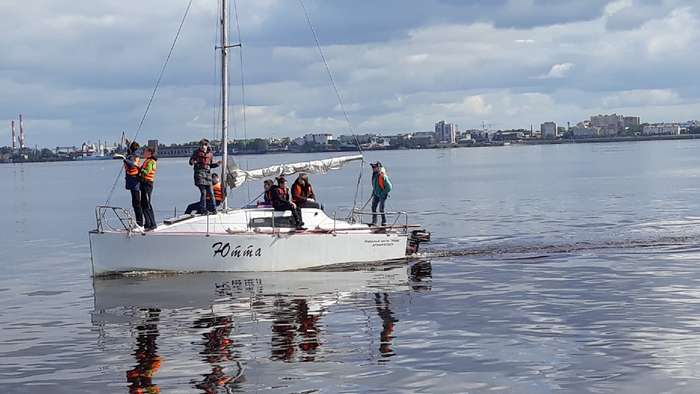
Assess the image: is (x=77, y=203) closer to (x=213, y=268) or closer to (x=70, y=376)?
(x=213, y=268)

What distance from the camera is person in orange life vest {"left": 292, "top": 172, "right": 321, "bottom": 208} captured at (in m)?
28.3

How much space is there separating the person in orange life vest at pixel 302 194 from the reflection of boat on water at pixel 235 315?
2.23 m

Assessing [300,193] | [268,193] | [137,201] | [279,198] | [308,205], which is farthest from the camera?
[300,193]

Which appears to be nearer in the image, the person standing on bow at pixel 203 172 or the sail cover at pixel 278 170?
the person standing on bow at pixel 203 172

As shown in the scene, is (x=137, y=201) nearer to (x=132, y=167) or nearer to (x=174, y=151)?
(x=132, y=167)

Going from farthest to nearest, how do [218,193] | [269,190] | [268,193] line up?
1. [218,193]
2. [268,193]
3. [269,190]

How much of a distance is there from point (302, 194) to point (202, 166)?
10.3ft

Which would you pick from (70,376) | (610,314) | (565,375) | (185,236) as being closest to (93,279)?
(185,236)

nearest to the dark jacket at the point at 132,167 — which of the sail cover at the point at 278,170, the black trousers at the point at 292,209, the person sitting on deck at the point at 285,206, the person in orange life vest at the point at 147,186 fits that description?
the person in orange life vest at the point at 147,186

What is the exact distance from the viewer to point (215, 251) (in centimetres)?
2644

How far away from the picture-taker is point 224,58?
28.6m

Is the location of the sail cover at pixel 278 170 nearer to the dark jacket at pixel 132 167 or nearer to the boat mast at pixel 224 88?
the boat mast at pixel 224 88

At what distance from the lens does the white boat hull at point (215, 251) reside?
26047 mm

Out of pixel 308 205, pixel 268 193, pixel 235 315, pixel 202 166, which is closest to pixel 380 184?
pixel 308 205
